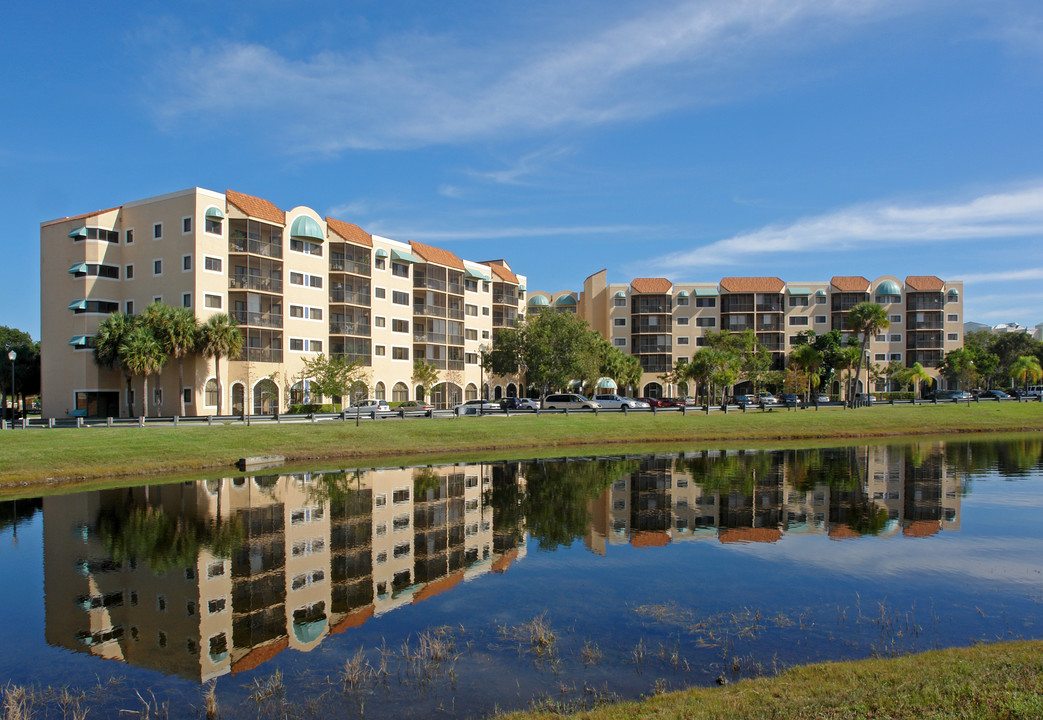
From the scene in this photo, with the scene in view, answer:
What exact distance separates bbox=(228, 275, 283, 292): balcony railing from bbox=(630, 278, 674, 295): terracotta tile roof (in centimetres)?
6124

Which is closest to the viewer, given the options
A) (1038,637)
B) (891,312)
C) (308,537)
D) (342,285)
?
(1038,637)

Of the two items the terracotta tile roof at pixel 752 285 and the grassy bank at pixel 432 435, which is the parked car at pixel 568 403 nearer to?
the grassy bank at pixel 432 435

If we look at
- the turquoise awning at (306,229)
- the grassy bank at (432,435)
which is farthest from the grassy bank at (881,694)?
the turquoise awning at (306,229)

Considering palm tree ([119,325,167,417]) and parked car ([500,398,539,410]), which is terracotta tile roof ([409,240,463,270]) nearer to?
parked car ([500,398,539,410])

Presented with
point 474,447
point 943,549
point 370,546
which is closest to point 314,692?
point 370,546

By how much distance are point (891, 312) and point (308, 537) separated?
379ft

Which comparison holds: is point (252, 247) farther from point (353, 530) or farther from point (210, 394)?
point (353, 530)

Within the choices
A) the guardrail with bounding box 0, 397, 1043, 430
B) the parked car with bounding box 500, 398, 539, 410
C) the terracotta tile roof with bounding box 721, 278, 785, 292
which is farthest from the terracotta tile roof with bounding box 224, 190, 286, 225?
the terracotta tile roof with bounding box 721, 278, 785, 292

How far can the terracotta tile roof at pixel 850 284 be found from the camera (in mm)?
114062

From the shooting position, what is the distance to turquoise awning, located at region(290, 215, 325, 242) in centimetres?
7175

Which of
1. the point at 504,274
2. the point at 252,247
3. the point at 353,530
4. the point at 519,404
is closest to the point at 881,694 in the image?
the point at 353,530

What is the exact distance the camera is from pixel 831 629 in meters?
13.6

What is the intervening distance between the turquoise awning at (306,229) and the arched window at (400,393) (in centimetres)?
2021

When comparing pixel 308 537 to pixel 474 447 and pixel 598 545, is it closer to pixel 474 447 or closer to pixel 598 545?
pixel 598 545
